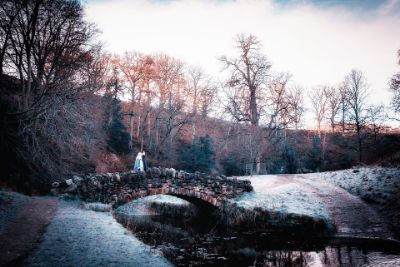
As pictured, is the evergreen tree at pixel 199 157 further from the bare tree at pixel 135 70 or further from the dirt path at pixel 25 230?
the dirt path at pixel 25 230

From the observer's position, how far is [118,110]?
107ft

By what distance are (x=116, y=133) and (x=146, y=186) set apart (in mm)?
18511

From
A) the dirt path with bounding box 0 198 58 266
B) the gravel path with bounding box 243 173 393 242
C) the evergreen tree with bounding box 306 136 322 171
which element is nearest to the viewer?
the dirt path with bounding box 0 198 58 266

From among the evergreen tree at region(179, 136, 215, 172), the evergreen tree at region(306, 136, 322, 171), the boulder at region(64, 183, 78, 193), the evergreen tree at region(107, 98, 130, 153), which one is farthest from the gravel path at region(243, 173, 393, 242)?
the evergreen tree at region(306, 136, 322, 171)

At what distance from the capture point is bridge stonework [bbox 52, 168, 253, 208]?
43.5 ft

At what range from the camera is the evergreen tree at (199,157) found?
102 feet

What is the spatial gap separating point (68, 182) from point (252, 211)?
818cm

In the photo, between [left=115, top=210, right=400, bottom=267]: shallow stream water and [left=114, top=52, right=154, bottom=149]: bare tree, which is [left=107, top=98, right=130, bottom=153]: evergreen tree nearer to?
[left=114, top=52, right=154, bottom=149]: bare tree

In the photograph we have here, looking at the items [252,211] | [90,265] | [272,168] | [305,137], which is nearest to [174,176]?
[252,211]

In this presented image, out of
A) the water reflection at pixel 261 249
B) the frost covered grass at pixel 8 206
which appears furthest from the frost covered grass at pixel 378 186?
the frost covered grass at pixel 8 206

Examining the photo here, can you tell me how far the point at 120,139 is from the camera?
31000 mm

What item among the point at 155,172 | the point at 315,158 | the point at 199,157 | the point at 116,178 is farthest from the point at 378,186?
the point at 315,158

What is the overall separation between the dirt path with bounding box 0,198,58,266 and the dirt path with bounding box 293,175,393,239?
33.7ft

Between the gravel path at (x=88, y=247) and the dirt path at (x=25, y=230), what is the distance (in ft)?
0.74
